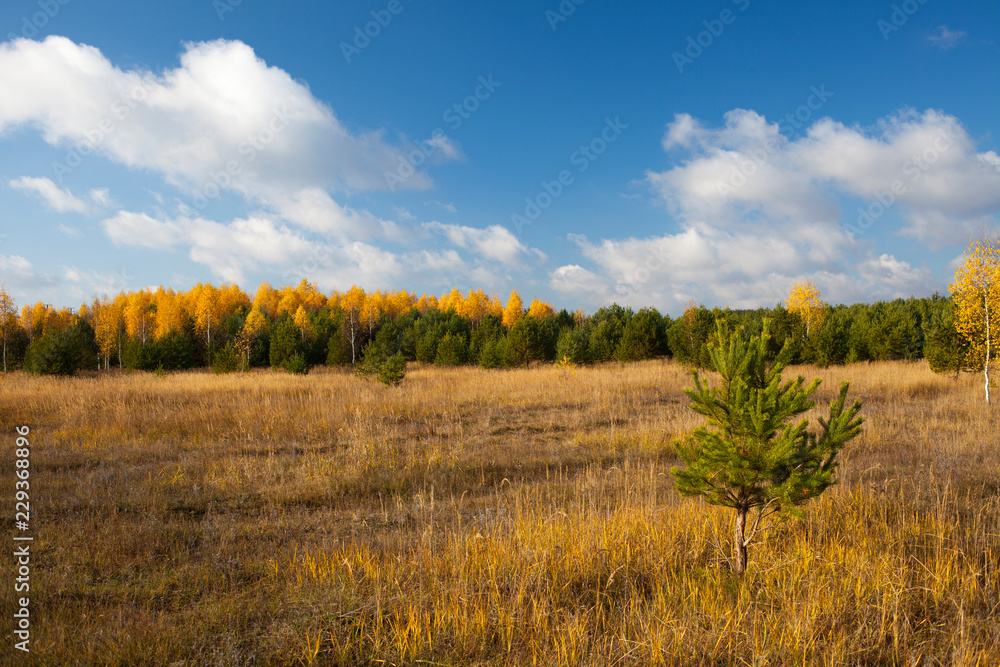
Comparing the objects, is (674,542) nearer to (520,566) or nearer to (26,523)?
(520,566)

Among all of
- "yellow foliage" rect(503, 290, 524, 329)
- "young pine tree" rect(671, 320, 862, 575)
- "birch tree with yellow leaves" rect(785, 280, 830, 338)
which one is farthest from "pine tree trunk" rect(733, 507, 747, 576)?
"yellow foliage" rect(503, 290, 524, 329)

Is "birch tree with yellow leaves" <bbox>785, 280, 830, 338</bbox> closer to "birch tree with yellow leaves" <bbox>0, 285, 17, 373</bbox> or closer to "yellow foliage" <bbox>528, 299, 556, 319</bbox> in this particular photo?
"yellow foliage" <bbox>528, 299, 556, 319</bbox>

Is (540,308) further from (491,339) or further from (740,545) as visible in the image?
(740,545)

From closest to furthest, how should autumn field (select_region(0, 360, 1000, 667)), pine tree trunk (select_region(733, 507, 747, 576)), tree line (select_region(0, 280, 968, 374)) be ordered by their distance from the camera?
autumn field (select_region(0, 360, 1000, 667)) → pine tree trunk (select_region(733, 507, 747, 576)) → tree line (select_region(0, 280, 968, 374))

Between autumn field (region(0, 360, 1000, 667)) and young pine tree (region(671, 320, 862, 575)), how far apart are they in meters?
0.58

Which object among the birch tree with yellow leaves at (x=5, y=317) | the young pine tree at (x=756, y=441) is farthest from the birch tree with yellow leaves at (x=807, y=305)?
the birch tree with yellow leaves at (x=5, y=317)

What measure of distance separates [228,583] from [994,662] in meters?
4.99

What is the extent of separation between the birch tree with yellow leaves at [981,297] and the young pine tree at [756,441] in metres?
13.1

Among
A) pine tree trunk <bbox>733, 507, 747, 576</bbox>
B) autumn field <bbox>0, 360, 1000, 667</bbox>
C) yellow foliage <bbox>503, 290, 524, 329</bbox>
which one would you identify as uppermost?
yellow foliage <bbox>503, 290, 524, 329</bbox>

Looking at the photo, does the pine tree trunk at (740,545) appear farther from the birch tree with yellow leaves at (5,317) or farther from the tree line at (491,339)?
the birch tree with yellow leaves at (5,317)

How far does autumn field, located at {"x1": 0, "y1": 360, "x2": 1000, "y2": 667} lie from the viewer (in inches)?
104

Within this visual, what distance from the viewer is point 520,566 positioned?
11.3ft

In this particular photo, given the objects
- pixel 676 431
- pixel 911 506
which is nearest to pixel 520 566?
pixel 911 506

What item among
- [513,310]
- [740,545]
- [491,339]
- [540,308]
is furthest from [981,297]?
[540,308]
